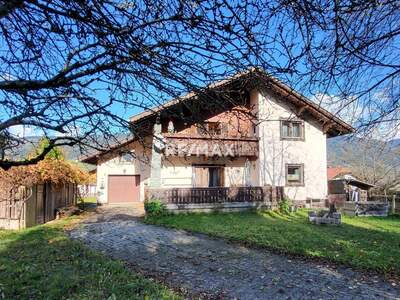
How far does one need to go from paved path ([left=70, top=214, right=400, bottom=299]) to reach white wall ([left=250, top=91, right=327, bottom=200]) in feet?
34.0

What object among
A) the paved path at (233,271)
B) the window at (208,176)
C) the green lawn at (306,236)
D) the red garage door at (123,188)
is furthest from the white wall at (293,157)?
the paved path at (233,271)

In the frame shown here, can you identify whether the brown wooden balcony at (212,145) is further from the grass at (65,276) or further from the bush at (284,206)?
the grass at (65,276)

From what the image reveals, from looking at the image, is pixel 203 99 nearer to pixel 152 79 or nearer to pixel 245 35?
pixel 152 79

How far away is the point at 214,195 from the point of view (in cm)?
1905

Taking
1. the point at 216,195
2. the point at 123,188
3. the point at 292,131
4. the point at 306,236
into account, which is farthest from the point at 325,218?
the point at 123,188

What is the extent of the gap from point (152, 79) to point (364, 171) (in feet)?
120

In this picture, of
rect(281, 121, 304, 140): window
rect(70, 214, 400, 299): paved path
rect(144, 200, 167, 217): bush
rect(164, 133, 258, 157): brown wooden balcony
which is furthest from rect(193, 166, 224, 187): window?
rect(70, 214, 400, 299): paved path

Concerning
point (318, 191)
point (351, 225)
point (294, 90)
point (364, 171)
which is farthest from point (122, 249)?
point (364, 171)

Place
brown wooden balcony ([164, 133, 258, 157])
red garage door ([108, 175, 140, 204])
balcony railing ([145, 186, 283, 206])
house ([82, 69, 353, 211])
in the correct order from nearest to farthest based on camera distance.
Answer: balcony railing ([145, 186, 283, 206])
brown wooden balcony ([164, 133, 258, 157])
house ([82, 69, 353, 211])
red garage door ([108, 175, 140, 204])

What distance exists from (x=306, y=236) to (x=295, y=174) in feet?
34.4

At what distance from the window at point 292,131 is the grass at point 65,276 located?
14712 mm

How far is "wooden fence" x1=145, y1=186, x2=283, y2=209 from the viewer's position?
1783 centimetres

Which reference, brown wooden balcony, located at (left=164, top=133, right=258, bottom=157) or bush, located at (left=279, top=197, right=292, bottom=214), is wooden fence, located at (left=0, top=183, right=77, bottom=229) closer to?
brown wooden balcony, located at (left=164, top=133, right=258, bottom=157)

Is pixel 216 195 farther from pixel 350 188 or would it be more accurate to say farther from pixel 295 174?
pixel 350 188
